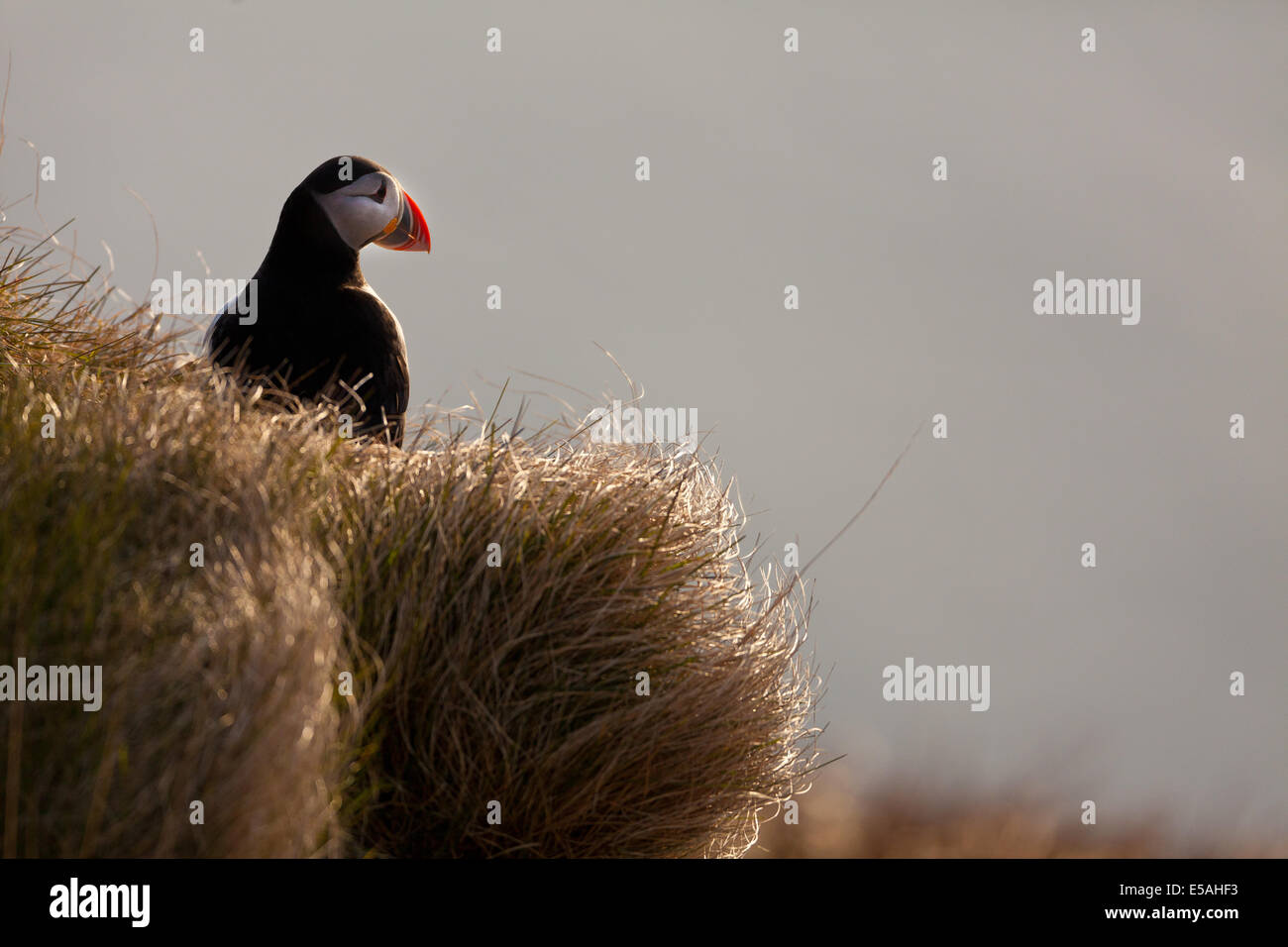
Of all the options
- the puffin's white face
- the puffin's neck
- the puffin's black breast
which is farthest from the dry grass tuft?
the puffin's white face

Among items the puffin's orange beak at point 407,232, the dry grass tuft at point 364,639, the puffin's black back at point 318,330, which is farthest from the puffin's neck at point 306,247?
the dry grass tuft at point 364,639

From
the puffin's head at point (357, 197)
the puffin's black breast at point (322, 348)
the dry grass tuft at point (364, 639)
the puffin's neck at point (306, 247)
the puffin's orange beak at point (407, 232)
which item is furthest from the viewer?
the puffin's orange beak at point (407, 232)

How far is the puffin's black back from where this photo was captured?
6074 mm

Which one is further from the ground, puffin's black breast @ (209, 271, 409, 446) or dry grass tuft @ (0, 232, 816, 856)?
puffin's black breast @ (209, 271, 409, 446)

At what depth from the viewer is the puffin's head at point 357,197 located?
648 cm

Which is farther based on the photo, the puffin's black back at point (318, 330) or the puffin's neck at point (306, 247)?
the puffin's neck at point (306, 247)

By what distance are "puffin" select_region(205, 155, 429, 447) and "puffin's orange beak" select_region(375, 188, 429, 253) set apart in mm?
185

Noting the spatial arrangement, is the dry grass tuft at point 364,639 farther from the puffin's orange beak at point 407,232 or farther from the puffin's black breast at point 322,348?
the puffin's orange beak at point 407,232

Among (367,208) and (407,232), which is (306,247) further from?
(407,232)

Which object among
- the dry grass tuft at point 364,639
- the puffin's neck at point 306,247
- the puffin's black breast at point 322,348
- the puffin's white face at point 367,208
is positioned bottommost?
the dry grass tuft at point 364,639

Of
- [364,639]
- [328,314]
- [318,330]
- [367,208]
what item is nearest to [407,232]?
[367,208]

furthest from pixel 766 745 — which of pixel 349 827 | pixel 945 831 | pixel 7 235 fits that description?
pixel 7 235

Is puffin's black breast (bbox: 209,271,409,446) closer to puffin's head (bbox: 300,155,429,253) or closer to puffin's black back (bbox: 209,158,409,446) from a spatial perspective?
puffin's black back (bbox: 209,158,409,446)

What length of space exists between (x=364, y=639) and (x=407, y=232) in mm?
3584
